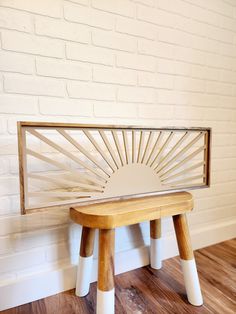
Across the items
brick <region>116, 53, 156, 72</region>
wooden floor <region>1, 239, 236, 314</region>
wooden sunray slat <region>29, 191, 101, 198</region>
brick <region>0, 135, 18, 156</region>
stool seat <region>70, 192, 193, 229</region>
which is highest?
brick <region>116, 53, 156, 72</region>

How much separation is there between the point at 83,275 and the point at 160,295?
1.09 ft

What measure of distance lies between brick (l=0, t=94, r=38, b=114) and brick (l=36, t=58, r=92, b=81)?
0.11 metres

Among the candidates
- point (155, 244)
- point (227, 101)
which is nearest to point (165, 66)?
point (227, 101)

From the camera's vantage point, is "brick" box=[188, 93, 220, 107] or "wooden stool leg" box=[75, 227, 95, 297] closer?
"wooden stool leg" box=[75, 227, 95, 297]

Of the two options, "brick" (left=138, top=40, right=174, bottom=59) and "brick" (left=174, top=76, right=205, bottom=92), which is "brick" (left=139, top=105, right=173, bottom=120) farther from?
"brick" (left=138, top=40, right=174, bottom=59)

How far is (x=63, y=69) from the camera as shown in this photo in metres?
0.89

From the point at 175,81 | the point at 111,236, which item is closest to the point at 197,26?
the point at 175,81

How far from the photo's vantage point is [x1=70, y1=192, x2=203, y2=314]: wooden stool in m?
0.70

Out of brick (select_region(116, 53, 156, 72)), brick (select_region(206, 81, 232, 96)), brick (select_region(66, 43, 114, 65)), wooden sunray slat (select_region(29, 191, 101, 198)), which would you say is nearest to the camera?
wooden sunray slat (select_region(29, 191, 101, 198))

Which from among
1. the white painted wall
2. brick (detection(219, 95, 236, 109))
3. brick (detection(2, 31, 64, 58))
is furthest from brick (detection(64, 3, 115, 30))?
brick (detection(219, 95, 236, 109))

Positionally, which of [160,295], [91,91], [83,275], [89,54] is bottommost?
[160,295]

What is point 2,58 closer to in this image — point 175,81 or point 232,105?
point 175,81

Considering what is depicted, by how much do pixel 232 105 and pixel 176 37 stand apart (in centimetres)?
52

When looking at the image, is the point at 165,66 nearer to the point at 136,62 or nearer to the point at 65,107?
the point at 136,62
